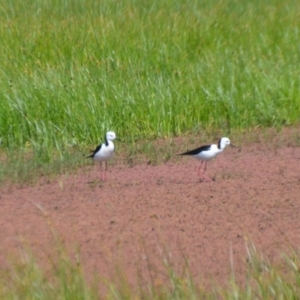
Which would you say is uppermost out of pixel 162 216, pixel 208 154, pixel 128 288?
pixel 128 288

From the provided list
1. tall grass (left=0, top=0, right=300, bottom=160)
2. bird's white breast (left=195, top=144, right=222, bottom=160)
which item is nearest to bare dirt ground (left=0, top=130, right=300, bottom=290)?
bird's white breast (left=195, top=144, right=222, bottom=160)

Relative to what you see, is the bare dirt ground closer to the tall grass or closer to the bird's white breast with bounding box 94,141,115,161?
the bird's white breast with bounding box 94,141,115,161

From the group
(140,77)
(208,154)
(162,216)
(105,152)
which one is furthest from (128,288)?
(140,77)

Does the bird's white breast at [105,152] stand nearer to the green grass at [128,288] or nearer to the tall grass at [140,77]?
the tall grass at [140,77]

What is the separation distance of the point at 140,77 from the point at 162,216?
16.7 feet

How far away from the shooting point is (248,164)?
882 centimetres

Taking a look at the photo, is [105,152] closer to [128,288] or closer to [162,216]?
[162,216]

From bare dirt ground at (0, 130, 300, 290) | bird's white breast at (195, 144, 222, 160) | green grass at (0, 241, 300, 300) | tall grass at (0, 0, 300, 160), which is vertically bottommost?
tall grass at (0, 0, 300, 160)

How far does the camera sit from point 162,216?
22.9ft

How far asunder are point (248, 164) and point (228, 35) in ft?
18.4

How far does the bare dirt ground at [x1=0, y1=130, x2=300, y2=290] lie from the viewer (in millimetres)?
6223

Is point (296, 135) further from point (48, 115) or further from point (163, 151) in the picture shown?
point (48, 115)

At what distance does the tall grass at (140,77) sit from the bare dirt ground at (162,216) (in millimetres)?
2080

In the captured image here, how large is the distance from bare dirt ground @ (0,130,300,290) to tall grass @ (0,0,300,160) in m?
2.08
